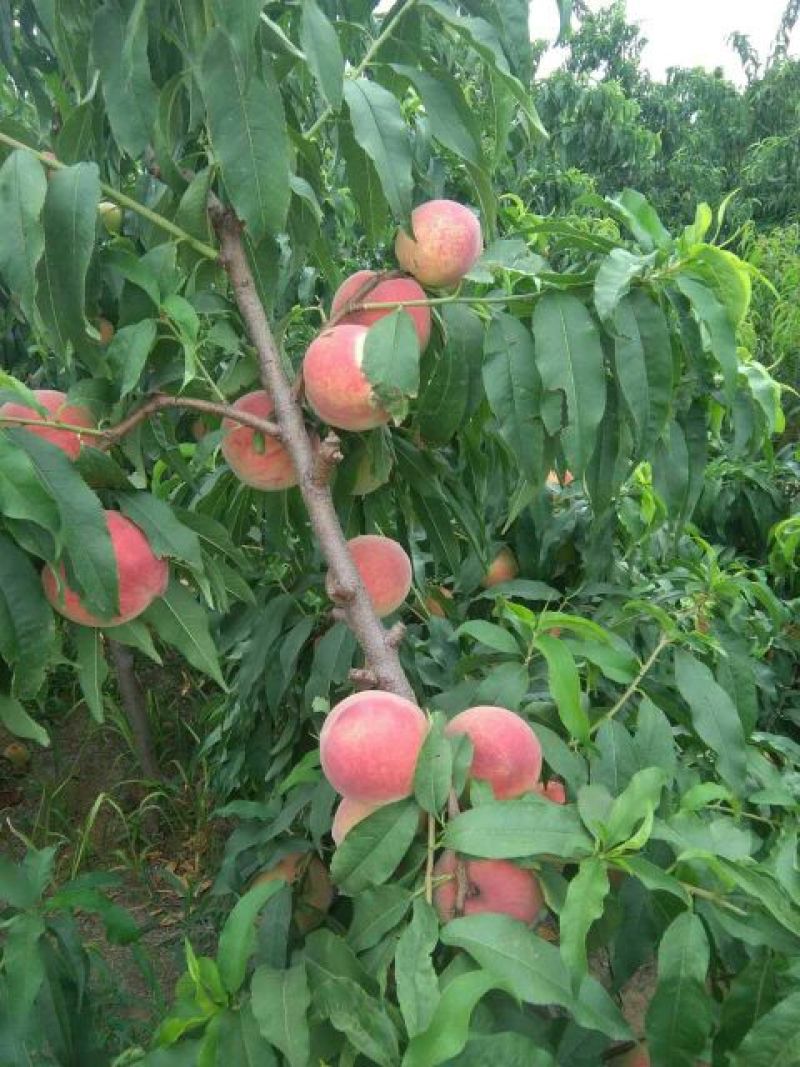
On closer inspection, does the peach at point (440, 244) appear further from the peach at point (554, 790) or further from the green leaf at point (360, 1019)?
the green leaf at point (360, 1019)

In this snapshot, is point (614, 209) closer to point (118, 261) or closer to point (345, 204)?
point (118, 261)

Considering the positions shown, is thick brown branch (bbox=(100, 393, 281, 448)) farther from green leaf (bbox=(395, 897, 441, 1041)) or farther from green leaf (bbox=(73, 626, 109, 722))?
green leaf (bbox=(395, 897, 441, 1041))

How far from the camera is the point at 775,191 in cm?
877

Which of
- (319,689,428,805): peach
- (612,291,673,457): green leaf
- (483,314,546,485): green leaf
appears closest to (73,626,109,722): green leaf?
(319,689,428,805): peach

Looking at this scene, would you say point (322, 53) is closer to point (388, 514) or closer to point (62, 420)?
point (62, 420)

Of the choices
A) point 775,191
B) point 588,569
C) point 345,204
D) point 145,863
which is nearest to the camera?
point 588,569

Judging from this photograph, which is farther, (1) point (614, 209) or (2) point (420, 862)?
(1) point (614, 209)

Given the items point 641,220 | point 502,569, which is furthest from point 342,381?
point 502,569

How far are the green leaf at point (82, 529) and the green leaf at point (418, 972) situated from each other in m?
0.34

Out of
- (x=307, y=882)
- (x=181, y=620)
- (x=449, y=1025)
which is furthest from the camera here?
(x=307, y=882)

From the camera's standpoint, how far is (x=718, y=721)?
38.7 inches

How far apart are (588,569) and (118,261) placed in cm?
98

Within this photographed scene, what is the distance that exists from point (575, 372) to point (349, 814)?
46 centimetres

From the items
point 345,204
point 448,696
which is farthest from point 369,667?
point 345,204
